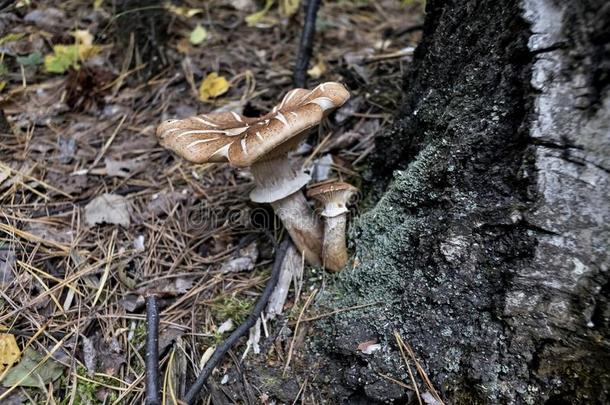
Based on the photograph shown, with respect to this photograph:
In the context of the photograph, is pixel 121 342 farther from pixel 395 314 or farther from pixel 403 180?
pixel 403 180

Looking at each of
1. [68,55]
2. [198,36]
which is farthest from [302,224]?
[68,55]

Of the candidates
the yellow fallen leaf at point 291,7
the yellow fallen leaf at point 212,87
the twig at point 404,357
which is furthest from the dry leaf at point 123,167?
the yellow fallen leaf at point 291,7

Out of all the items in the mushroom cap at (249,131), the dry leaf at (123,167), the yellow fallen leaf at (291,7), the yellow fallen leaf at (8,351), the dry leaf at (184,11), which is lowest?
the yellow fallen leaf at (8,351)

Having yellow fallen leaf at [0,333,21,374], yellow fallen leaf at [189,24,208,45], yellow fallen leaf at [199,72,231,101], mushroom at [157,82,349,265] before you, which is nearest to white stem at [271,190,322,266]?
mushroom at [157,82,349,265]

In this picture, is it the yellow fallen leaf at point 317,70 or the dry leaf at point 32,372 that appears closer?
the dry leaf at point 32,372

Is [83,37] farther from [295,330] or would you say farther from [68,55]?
[295,330]

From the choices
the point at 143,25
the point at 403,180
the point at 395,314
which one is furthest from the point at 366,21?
the point at 395,314

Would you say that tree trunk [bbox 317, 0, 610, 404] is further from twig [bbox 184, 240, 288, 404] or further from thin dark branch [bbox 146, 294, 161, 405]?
thin dark branch [bbox 146, 294, 161, 405]

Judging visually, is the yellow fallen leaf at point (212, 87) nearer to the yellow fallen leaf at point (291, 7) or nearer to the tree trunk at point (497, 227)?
the yellow fallen leaf at point (291, 7)
